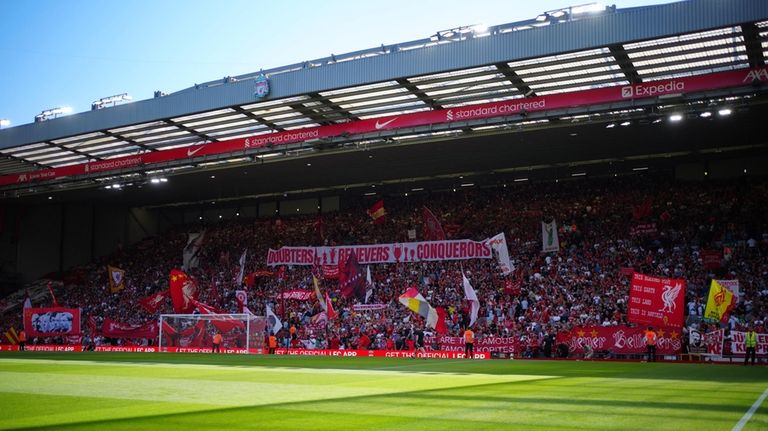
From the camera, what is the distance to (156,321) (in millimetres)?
48625

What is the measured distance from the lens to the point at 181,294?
4944cm

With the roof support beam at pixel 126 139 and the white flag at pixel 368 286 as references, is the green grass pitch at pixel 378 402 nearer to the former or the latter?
the white flag at pixel 368 286

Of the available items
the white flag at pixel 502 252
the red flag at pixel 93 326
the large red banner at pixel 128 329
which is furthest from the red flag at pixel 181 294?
the white flag at pixel 502 252

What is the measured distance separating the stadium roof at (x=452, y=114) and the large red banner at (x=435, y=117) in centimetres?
8

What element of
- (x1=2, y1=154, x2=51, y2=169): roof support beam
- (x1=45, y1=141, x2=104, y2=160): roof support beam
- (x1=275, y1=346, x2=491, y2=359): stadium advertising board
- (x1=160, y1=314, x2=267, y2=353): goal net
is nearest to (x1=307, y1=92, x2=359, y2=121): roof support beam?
(x1=275, y1=346, x2=491, y2=359): stadium advertising board

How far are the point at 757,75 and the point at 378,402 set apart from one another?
2312cm

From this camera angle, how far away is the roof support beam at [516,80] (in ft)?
109

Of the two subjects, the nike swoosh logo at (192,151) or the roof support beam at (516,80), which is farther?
the nike swoosh logo at (192,151)

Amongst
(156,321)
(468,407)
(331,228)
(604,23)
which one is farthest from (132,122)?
(468,407)

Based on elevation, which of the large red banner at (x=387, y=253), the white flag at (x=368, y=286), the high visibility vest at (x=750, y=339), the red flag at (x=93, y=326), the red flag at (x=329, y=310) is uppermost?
the large red banner at (x=387, y=253)

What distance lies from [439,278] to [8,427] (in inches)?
1423

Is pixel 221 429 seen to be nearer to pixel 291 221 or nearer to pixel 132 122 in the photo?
pixel 132 122

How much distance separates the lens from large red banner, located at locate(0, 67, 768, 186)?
30656 millimetres

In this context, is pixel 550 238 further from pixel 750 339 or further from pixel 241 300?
pixel 241 300
